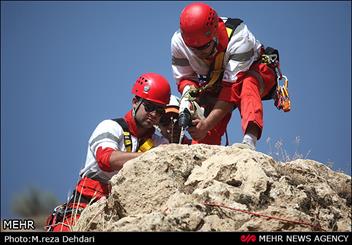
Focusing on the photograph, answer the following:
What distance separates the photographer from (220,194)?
5.36 meters

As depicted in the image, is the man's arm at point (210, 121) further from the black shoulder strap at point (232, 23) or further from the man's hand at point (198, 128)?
the black shoulder strap at point (232, 23)

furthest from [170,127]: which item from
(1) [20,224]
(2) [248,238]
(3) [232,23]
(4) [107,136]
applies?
(2) [248,238]

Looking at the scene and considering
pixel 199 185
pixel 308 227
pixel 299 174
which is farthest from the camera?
pixel 299 174

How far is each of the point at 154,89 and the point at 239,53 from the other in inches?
55.0

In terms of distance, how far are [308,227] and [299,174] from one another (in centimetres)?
98

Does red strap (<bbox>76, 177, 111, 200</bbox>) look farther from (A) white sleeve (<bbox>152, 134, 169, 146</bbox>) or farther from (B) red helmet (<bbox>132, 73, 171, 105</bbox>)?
(B) red helmet (<bbox>132, 73, 171, 105</bbox>)

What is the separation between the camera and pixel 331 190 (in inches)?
232

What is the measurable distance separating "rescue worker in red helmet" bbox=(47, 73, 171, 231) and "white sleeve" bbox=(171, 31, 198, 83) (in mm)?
259

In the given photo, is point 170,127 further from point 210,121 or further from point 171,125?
point 210,121

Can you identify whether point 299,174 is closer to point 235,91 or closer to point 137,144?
point 235,91

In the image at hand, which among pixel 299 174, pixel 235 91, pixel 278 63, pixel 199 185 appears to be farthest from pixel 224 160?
pixel 278 63

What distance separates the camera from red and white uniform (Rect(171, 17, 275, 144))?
8016 mm

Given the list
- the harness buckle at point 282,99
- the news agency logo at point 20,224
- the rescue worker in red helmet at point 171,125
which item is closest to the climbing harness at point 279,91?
the harness buckle at point 282,99

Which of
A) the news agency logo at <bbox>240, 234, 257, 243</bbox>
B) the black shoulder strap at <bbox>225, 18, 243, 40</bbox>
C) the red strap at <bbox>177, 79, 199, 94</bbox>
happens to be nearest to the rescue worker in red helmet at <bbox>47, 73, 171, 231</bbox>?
the red strap at <bbox>177, 79, 199, 94</bbox>
